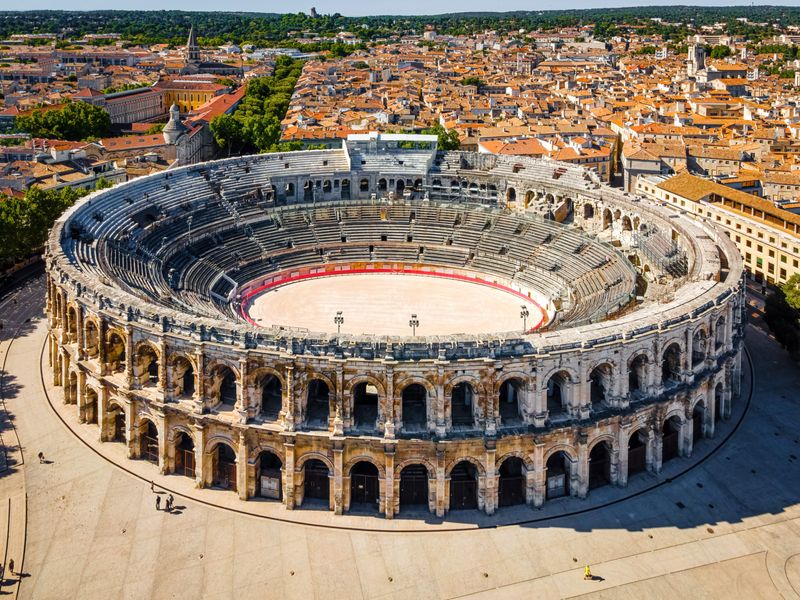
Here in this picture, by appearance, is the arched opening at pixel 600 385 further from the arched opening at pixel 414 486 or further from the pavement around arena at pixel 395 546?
the arched opening at pixel 414 486

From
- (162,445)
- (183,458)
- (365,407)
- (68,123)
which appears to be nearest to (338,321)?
(365,407)

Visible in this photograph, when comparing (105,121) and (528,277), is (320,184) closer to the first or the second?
(528,277)

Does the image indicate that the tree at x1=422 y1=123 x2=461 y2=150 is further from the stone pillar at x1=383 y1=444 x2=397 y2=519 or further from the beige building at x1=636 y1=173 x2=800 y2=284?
the stone pillar at x1=383 y1=444 x2=397 y2=519

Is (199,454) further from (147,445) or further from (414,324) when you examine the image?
(414,324)

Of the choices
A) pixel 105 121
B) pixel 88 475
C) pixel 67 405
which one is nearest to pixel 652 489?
pixel 88 475

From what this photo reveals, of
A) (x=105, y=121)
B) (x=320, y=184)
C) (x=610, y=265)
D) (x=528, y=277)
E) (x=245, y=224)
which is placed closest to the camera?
(x=610, y=265)

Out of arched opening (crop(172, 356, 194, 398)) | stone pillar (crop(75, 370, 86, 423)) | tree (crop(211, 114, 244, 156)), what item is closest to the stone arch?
arched opening (crop(172, 356, 194, 398))
